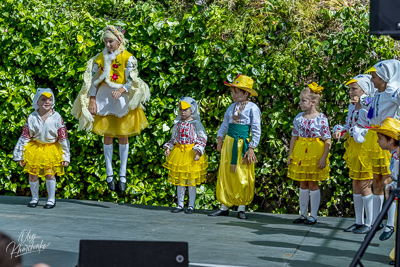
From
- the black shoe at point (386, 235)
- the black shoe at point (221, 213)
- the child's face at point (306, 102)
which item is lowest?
the black shoe at point (221, 213)

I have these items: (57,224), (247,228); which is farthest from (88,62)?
(247,228)

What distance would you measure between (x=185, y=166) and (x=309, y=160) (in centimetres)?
153

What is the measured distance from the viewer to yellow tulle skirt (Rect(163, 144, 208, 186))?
775cm

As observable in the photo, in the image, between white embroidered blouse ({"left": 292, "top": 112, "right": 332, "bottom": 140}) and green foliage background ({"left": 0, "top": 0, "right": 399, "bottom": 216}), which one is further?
green foliage background ({"left": 0, "top": 0, "right": 399, "bottom": 216})

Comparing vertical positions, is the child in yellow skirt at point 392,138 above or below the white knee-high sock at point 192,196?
above

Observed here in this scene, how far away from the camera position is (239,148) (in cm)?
764

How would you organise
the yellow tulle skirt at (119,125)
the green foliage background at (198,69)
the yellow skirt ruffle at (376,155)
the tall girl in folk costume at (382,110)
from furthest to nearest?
the green foliage background at (198,69), the yellow tulle skirt at (119,125), the yellow skirt ruffle at (376,155), the tall girl in folk costume at (382,110)

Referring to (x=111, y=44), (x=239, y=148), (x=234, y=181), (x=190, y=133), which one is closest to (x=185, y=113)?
(x=190, y=133)

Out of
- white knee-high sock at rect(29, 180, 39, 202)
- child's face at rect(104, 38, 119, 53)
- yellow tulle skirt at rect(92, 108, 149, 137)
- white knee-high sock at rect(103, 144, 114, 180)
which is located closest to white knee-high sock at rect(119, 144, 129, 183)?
white knee-high sock at rect(103, 144, 114, 180)

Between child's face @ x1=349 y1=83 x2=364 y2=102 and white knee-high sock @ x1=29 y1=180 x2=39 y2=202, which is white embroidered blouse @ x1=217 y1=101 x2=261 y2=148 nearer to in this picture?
child's face @ x1=349 y1=83 x2=364 y2=102

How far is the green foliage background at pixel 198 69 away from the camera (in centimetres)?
823

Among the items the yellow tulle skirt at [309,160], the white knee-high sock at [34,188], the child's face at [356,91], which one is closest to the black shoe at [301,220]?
the yellow tulle skirt at [309,160]

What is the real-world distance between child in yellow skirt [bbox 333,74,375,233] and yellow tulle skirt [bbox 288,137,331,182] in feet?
0.95

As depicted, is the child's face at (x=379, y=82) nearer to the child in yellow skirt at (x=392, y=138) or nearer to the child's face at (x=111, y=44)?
the child in yellow skirt at (x=392, y=138)
